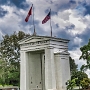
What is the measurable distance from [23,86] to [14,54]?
12.7 m

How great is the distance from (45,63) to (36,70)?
307 centimetres

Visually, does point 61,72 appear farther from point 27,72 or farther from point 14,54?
point 14,54

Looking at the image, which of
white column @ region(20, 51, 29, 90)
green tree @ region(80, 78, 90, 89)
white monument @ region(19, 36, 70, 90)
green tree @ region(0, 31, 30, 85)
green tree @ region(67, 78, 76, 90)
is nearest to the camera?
green tree @ region(80, 78, 90, 89)

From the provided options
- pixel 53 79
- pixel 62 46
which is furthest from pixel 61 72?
pixel 62 46

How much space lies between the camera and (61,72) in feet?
65.9

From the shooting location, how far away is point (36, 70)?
23141 mm

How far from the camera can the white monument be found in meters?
20.1

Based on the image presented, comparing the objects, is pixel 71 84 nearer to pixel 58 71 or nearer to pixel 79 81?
pixel 79 81

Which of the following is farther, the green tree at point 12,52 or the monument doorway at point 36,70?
the green tree at point 12,52

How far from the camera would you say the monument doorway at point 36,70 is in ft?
74.6

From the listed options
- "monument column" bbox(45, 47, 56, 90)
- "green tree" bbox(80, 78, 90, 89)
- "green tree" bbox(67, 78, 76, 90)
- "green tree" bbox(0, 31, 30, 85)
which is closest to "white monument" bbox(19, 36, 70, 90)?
"monument column" bbox(45, 47, 56, 90)

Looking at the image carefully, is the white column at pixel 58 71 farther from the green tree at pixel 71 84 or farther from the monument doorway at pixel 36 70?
the monument doorway at pixel 36 70

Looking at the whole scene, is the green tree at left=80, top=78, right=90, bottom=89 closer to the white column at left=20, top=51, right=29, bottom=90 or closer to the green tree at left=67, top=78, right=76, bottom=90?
the green tree at left=67, top=78, right=76, bottom=90

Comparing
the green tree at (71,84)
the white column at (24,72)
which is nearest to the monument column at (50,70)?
the green tree at (71,84)
